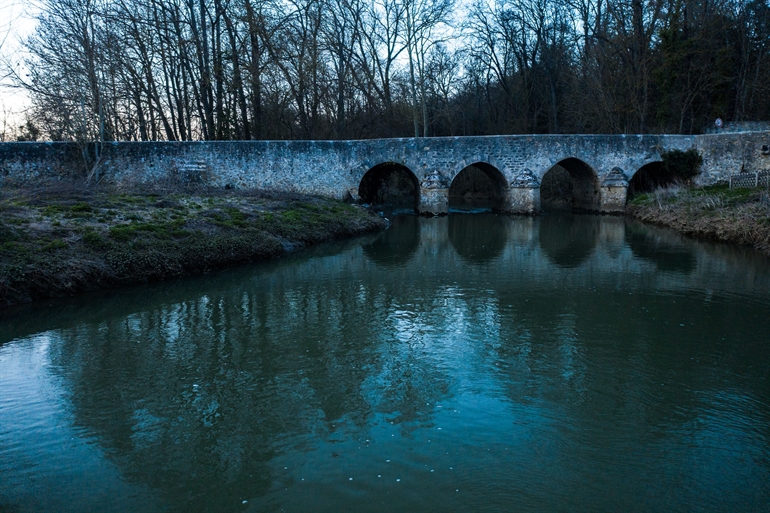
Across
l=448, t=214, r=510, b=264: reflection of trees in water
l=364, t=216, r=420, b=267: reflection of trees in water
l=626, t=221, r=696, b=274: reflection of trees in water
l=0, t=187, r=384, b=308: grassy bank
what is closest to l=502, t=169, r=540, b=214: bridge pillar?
l=448, t=214, r=510, b=264: reflection of trees in water

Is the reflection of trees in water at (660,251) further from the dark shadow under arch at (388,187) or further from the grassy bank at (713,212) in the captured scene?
the dark shadow under arch at (388,187)

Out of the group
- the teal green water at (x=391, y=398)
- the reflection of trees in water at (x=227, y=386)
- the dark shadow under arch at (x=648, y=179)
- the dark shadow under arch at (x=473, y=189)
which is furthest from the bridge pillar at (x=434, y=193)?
the reflection of trees in water at (x=227, y=386)

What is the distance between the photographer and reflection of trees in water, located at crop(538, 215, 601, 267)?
13.6 metres

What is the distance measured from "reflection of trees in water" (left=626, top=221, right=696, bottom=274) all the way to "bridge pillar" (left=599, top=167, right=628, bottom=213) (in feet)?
17.0

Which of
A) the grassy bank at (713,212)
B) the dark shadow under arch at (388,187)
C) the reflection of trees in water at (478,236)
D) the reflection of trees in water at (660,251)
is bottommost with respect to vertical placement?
the reflection of trees in water at (660,251)

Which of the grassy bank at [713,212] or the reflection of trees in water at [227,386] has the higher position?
the grassy bank at [713,212]

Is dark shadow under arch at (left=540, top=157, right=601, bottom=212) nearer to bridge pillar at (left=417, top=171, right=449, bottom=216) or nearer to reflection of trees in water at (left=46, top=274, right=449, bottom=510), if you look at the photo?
bridge pillar at (left=417, top=171, right=449, bottom=216)

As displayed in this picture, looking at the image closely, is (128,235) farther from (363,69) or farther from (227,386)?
(363,69)

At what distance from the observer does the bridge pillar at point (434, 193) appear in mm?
22800

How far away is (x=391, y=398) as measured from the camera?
18.5 ft

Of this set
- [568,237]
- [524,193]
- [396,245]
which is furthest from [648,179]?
[396,245]

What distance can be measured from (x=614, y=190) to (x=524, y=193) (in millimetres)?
3549

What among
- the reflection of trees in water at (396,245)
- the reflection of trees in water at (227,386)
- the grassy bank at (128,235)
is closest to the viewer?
the reflection of trees in water at (227,386)

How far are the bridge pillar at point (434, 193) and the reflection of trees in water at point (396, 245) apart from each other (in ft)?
6.41
